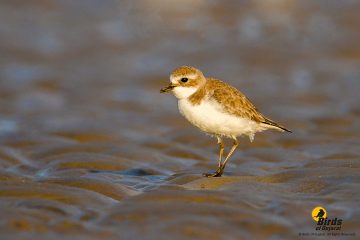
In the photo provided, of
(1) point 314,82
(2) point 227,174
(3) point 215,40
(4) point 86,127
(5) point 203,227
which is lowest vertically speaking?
(5) point 203,227

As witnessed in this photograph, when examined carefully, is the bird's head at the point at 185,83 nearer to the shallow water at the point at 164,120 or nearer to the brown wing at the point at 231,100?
the brown wing at the point at 231,100

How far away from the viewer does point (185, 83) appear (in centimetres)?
831

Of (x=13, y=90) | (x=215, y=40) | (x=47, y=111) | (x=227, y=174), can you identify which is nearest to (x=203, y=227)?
(x=227, y=174)

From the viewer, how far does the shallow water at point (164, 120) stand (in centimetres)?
658

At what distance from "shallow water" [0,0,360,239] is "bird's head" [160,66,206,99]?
98cm

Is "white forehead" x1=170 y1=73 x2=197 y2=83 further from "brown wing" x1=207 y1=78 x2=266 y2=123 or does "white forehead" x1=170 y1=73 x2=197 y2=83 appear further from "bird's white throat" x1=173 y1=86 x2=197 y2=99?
"brown wing" x1=207 y1=78 x2=266 y2=123

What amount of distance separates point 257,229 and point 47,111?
725 centimetres

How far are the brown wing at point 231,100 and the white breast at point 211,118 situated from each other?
0.07 m

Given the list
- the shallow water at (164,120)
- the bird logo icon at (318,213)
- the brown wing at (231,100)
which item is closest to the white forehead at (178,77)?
the brown wing at (231,100)

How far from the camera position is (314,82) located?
47.9 ft

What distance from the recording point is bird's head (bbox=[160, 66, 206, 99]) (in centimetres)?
830

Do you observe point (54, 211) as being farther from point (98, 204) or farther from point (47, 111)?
point (47, 111)

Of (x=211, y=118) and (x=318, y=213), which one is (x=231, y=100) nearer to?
(x=211, y=118)

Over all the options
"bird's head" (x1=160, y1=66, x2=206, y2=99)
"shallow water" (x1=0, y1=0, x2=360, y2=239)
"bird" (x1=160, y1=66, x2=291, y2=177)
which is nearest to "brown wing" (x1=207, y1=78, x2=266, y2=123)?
"bird" (x1=160, y1=66, x2=291, y2=177)
